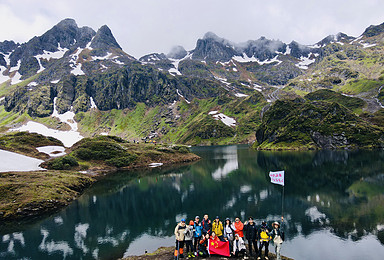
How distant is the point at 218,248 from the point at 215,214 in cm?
1678

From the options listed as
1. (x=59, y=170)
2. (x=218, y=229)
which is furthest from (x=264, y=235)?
(x=59, y=170)

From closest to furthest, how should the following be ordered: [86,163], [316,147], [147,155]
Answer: [86,163] → [147,155] → [316,147]

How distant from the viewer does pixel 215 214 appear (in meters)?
35.8

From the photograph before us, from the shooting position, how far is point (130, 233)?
31.3 meters

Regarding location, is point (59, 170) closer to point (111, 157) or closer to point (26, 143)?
point (111, 157)

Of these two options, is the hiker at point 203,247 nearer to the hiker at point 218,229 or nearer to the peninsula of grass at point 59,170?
the hiker at point 218,229

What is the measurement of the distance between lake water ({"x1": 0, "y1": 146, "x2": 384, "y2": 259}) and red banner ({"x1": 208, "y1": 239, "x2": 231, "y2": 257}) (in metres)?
8.32

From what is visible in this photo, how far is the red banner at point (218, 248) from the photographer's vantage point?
1939 cm

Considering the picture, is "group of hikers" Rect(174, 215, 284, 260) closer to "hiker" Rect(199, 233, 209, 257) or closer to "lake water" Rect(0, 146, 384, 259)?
"hiker" Rect(199, 233, 209, 257)

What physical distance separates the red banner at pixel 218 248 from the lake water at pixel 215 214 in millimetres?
8316

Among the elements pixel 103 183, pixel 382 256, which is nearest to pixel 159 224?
pixel 382 256

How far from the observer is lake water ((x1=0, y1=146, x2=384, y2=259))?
995 inches

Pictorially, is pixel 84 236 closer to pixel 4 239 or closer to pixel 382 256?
pixel 4 239

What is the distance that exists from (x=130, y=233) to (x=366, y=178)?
60.5 m
